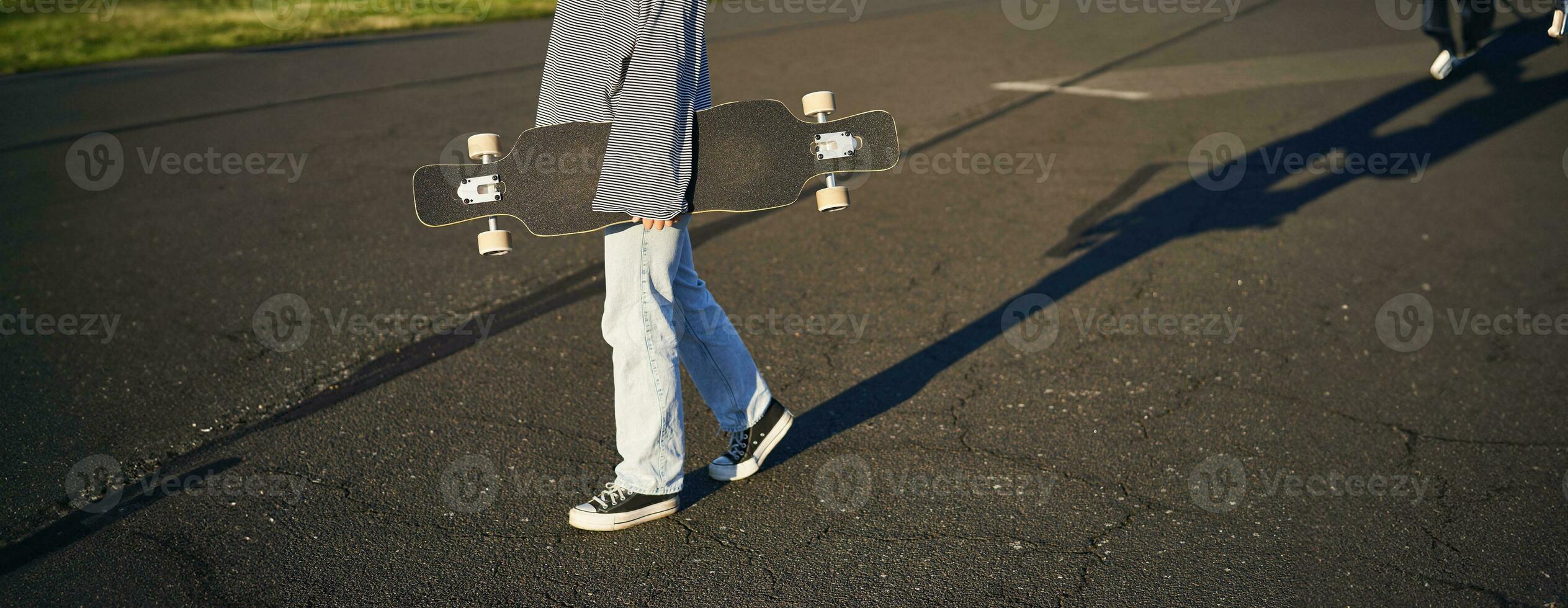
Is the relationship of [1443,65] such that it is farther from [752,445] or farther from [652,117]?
[652,117]

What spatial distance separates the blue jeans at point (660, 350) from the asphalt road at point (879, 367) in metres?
0.29

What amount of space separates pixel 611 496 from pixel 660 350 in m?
0.53

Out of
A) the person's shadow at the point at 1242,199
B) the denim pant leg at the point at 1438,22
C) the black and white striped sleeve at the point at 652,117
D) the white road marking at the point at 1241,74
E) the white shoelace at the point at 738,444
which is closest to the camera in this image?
the black and white striped sleeve at the point at 652,117

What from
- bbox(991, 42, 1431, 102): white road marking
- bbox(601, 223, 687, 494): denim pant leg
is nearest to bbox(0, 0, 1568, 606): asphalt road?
bbox(601, 223, 687, 494): denim pant leg

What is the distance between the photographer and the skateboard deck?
2.89m

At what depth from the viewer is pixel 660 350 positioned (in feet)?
10.0

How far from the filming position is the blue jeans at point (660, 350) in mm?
2977

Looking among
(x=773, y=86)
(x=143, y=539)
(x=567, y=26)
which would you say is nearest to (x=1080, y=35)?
(x=773, y=86)

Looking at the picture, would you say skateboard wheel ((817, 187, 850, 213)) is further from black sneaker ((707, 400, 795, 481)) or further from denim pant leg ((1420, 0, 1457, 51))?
denim pant leg ((1420, 0, 1457, 51))

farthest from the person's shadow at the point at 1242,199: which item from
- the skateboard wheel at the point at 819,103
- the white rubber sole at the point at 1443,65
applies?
the white rubber sole at the point at 1443,65

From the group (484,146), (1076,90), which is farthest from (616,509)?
(1076,90)

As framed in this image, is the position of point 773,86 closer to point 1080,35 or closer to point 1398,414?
point 1080,35

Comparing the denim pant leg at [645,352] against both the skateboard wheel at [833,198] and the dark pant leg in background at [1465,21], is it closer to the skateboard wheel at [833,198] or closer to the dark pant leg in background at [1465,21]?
the skateboard wheel at [833,198]

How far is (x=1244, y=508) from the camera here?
343 centimetres
